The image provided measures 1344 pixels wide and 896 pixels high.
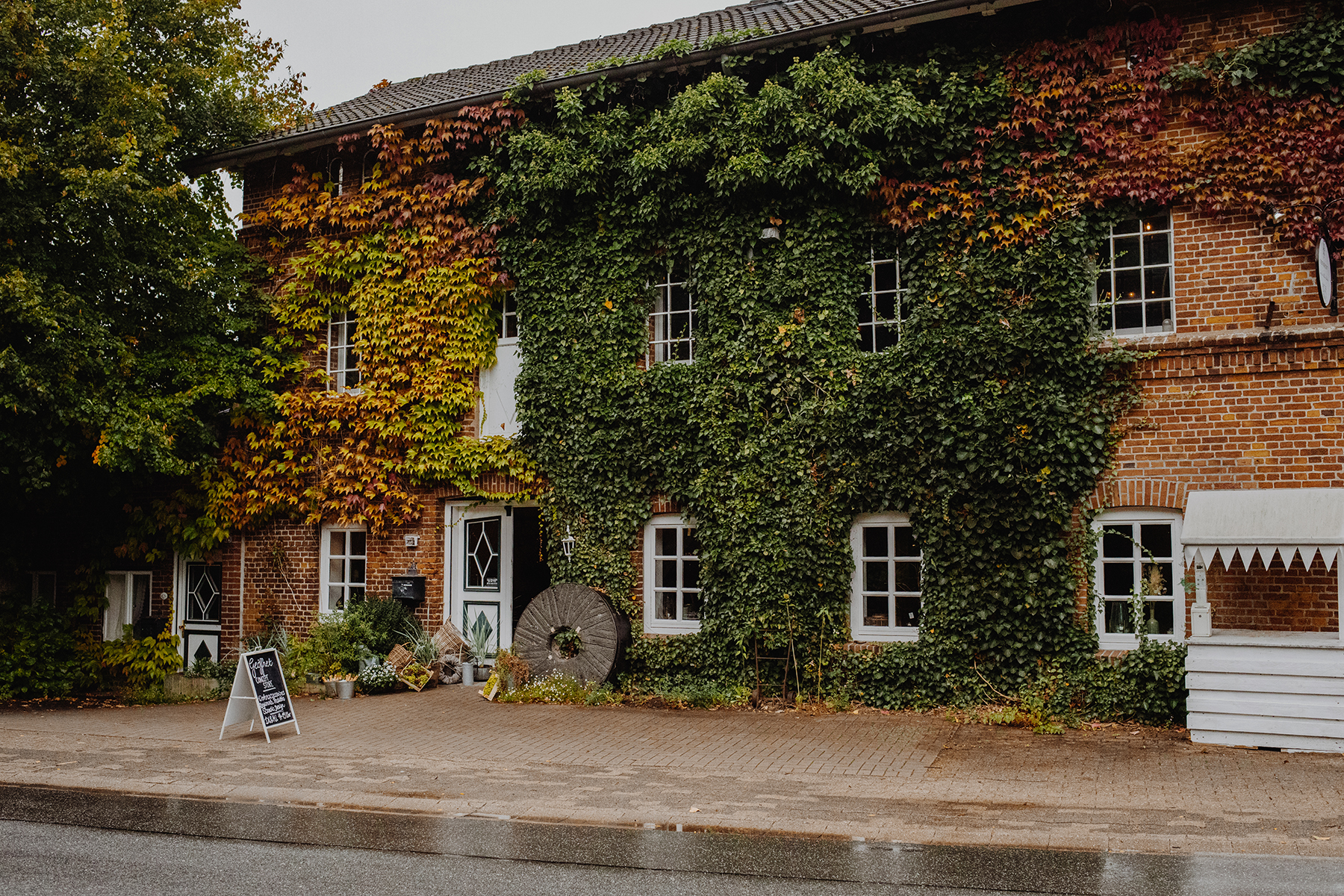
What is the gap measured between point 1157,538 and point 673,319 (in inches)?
241

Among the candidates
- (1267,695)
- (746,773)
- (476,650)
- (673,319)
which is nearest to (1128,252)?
(1267,695)

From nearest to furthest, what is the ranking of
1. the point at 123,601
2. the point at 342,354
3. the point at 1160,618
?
the point at 1160,618
the point at 342,354
the point at 123,601

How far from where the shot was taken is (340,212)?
581 inches

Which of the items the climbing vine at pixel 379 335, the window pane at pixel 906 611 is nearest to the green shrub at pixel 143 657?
the climbing vine at pixel 379 335

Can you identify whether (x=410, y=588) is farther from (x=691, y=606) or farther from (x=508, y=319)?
(x=691, y=606)

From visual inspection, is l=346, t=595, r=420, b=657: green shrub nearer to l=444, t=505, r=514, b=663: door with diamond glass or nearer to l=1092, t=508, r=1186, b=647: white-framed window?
l=444, t=505, r=514, b=663: door with diamond glass

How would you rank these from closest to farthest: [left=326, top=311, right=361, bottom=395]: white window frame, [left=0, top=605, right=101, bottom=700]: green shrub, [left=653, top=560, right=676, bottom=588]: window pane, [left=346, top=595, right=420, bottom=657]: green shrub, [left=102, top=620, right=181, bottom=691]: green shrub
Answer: [left=653, top=560, right=676, bottom=588]: window pane, [left=346, top=595, right=420, bottom=657]: green shrub, [left=0, top=605, right=101, bottom=700]: green shrub, [left=326, top=311, right=361, bottom=395]: white window frame, [left=102, top=620, right=181, bottom=691]: green shrub

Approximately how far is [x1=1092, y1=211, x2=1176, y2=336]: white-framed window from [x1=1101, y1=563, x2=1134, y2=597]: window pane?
2441 millimetres

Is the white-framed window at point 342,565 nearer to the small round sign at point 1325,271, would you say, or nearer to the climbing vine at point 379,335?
the climbing vine at point 379,335

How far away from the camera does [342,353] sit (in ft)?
49.4

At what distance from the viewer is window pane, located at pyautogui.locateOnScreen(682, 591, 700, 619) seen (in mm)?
12656

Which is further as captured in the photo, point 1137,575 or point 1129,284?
point 1129,284

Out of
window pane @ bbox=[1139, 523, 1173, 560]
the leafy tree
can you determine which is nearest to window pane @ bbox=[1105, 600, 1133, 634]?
window pane @ bbox=[1139, 523, 1173, 560]

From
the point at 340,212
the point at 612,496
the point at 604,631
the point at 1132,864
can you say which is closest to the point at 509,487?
the point at 612,496
